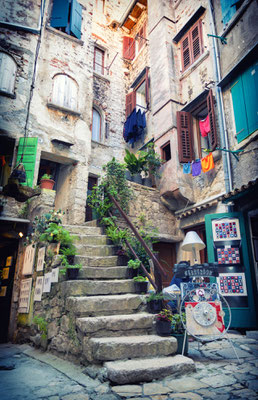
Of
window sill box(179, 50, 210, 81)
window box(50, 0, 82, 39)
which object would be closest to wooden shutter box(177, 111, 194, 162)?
window sill box(179, 50, 210, 81)

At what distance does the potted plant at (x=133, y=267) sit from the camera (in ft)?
15.3

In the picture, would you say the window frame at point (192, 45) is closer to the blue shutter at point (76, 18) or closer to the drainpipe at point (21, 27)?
the blue shutter at point (76, 18)

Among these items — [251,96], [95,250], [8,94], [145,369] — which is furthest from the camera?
[8,94]

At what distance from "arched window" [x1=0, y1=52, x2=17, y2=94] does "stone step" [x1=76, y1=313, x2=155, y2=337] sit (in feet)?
26.2

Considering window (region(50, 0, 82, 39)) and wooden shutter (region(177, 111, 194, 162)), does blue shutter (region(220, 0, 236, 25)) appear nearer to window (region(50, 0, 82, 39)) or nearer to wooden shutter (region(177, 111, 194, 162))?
wooden shutter (region(177, 111, 194, 162))

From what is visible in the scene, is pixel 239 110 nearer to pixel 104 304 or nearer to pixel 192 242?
pixel 192 242

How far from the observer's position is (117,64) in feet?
44.3

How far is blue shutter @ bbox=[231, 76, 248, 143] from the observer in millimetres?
6699

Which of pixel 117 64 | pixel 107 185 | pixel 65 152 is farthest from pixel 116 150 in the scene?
pixel 107 185

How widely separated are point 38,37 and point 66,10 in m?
2.03

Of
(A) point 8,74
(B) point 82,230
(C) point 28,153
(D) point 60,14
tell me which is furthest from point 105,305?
(D) point 60,14

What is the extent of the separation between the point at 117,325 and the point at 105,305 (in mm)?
374

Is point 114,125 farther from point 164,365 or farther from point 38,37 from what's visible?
point 164,365

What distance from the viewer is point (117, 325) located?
3.56 m
